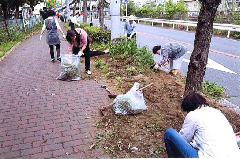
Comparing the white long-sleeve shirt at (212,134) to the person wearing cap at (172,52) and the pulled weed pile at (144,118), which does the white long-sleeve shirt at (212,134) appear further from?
the person wearing cap at (172,52)

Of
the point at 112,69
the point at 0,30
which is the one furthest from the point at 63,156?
the point at 0,30

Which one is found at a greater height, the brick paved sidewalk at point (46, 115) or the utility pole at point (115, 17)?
the utility pole at point (115, 17)

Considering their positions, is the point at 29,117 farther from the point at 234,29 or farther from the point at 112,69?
the point at 234,29

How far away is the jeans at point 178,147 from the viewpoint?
2.38 meters

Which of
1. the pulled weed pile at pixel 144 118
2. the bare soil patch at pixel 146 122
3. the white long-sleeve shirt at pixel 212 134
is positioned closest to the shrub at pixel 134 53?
the pulled weed pile at pixel 144 118

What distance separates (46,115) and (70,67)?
2023 millimetres

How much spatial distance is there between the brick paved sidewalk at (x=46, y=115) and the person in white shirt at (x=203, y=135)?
1176 mm

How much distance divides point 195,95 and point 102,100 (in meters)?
2.73

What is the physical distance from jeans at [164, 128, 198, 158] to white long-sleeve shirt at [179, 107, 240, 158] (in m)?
0.09

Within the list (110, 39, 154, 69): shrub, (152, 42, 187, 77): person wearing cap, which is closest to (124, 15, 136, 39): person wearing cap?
(110, 39, 154, 69): shrub

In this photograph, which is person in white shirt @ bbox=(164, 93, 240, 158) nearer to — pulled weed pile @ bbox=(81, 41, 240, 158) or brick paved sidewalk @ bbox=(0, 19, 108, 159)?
pulled weed pile @ bbox=(81, 41, 240, 158)

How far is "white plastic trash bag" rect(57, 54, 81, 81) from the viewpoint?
5.83m

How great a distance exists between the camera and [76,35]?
18.8ft

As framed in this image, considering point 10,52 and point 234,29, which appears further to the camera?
point 234,29
